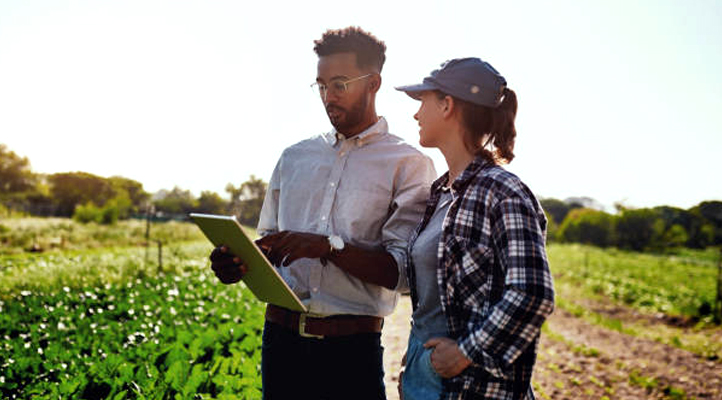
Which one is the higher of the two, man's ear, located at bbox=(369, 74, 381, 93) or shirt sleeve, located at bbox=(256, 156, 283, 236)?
man's ear, located at bbox=(369, 74, 381, 93)

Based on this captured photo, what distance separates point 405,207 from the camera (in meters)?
2.00

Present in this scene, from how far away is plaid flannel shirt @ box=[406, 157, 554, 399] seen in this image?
4.42 ft

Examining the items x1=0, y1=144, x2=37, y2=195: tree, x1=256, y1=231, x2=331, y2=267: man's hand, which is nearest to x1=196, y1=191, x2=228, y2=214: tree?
x1=0, y1=144, x2=37, y2=195: tree

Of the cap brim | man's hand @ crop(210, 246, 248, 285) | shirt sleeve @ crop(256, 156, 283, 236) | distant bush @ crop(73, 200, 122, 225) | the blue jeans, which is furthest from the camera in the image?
distant bush @ crop(73, 200, 122, 225)

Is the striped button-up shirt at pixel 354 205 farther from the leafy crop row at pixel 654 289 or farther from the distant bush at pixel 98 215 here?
the distant bush at pixel 98 215

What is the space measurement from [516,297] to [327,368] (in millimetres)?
906

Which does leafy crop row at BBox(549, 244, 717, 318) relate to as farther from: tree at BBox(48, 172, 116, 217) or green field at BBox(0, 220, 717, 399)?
tree at BBox(48, 172, 116, 217)

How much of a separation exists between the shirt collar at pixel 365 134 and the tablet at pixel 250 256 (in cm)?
68

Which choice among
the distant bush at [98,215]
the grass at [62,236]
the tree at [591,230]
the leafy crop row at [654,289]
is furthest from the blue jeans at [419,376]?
the tree at [591,230]

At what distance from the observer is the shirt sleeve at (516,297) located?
1339mm

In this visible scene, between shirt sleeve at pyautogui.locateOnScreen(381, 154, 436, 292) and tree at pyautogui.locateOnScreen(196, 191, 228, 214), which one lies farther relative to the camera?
tree at pyautogui.locateOnScreen(196, 191, 228, 214)

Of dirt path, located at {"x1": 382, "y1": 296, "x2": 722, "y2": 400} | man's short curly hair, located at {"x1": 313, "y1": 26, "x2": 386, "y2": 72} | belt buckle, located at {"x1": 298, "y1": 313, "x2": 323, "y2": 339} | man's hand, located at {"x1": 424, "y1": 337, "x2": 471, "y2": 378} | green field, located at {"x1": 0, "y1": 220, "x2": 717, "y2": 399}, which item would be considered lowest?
dirt path, located at {"x1": 382, "y1": 296, "x2": 722, "y2": 400}

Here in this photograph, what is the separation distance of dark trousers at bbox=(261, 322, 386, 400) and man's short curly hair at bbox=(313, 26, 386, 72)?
1117 millimetres

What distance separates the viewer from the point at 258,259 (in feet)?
5.48
